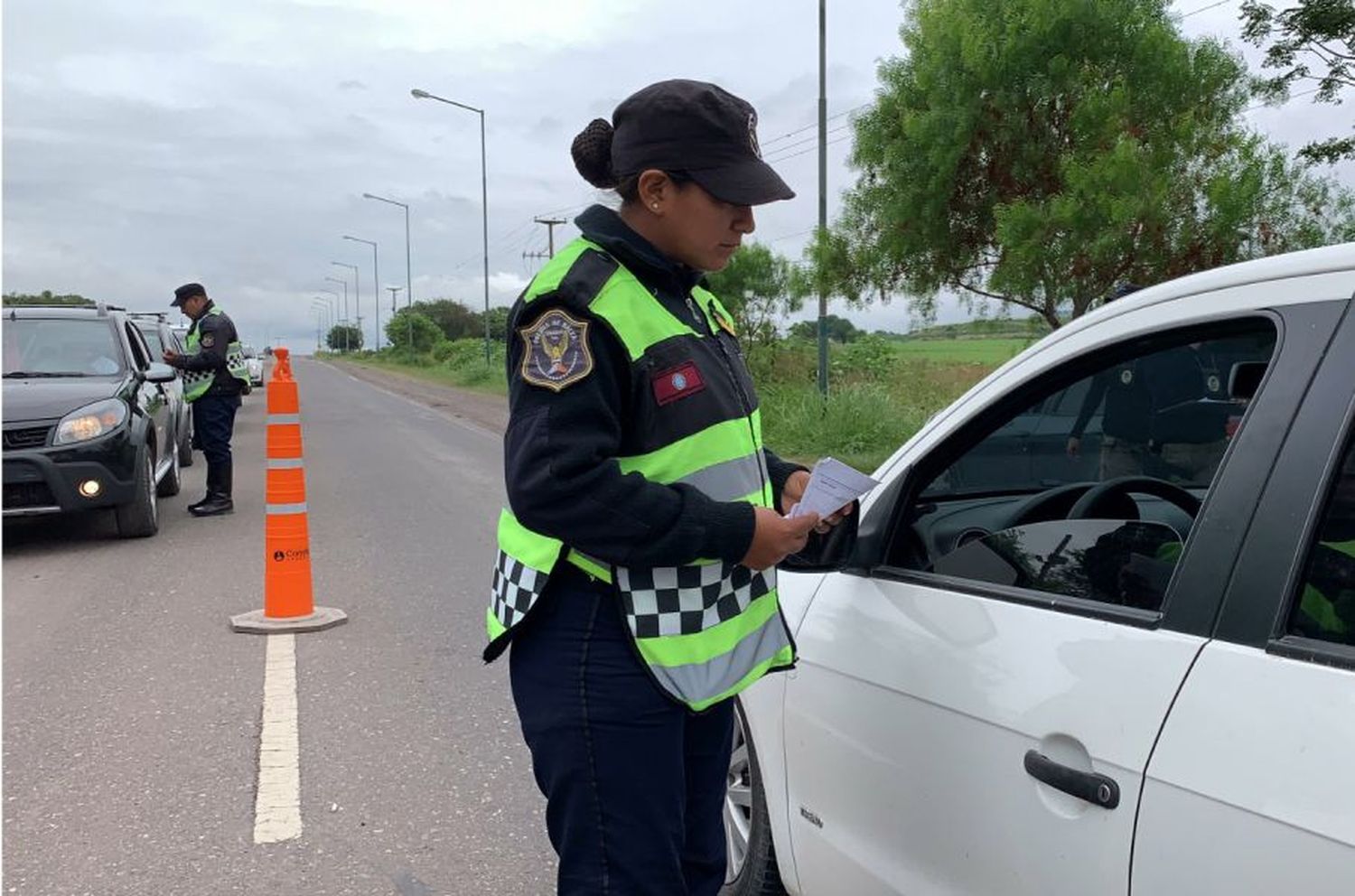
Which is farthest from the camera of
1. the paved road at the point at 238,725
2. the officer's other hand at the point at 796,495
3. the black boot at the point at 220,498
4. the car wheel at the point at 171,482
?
the car wheel at the point at 171,482

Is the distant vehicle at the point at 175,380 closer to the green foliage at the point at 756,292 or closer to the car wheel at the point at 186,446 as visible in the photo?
the car wheel at the point at 186,446

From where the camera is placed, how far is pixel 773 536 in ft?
6.01

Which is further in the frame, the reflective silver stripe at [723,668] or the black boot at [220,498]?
the black boot at [220,498]

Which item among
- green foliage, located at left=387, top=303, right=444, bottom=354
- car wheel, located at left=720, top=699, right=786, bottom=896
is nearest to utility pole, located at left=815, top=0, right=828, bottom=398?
car wheel, located at left=720, top=699, right=786, bottom=896

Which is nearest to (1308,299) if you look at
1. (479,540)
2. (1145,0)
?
(479,540)

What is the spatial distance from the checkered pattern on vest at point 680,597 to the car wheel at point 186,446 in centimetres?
1155

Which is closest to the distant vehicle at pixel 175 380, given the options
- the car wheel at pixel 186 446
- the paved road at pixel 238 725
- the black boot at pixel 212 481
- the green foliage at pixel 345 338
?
the car wheel at pixel 186 446

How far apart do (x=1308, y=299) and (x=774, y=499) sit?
0.98 m

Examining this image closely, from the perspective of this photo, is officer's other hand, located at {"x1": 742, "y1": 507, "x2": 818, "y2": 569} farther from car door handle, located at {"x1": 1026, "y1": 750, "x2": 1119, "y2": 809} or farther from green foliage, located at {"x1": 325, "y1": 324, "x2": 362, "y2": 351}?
green foliage, located at {"x1": 325, "y1": 324, "x2": 362, "y2": 351}

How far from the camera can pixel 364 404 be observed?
26.3 m

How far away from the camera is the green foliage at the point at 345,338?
14425 centimetres

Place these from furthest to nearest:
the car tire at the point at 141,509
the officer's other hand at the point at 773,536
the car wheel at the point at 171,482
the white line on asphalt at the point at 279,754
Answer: the car wheel at the point at 171,482
the car tire at the point at 141,509
the white line on asphalt at the point at 279,754
the officer's other hand at the point at 773,536

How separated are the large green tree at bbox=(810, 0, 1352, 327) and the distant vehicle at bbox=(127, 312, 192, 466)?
785 cm

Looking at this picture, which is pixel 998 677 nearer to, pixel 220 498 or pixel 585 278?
pixel 585 278
